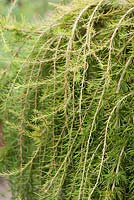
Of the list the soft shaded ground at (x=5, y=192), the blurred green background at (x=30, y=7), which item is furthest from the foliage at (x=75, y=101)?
the blurred green background at (x=30, y=7)

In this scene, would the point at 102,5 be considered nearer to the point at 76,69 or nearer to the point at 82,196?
the point at 76,69

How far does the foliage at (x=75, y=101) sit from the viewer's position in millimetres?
939

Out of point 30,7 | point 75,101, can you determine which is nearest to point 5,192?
point 75,101

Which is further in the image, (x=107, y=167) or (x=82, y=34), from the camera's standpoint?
(x=82, y=34)

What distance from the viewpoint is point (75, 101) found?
3.32ft

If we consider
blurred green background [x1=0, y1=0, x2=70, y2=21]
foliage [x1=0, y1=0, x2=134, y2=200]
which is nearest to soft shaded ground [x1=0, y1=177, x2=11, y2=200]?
foliage [x1=0, y1=0, x2=134, y2=200]

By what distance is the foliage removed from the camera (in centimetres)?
94

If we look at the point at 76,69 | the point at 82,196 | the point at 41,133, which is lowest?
the point at 82,196

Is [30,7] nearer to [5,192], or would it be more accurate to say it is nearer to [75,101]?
[5,192]

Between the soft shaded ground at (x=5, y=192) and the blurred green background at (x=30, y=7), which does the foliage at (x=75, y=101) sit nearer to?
the soft shaded ground at (x=5, y=192)

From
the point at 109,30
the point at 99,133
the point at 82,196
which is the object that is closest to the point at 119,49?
the point at 109,30

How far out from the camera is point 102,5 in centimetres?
107

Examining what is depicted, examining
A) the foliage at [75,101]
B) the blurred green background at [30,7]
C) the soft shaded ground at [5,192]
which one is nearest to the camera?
the foliage at [75,101]

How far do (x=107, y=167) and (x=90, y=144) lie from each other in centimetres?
6
